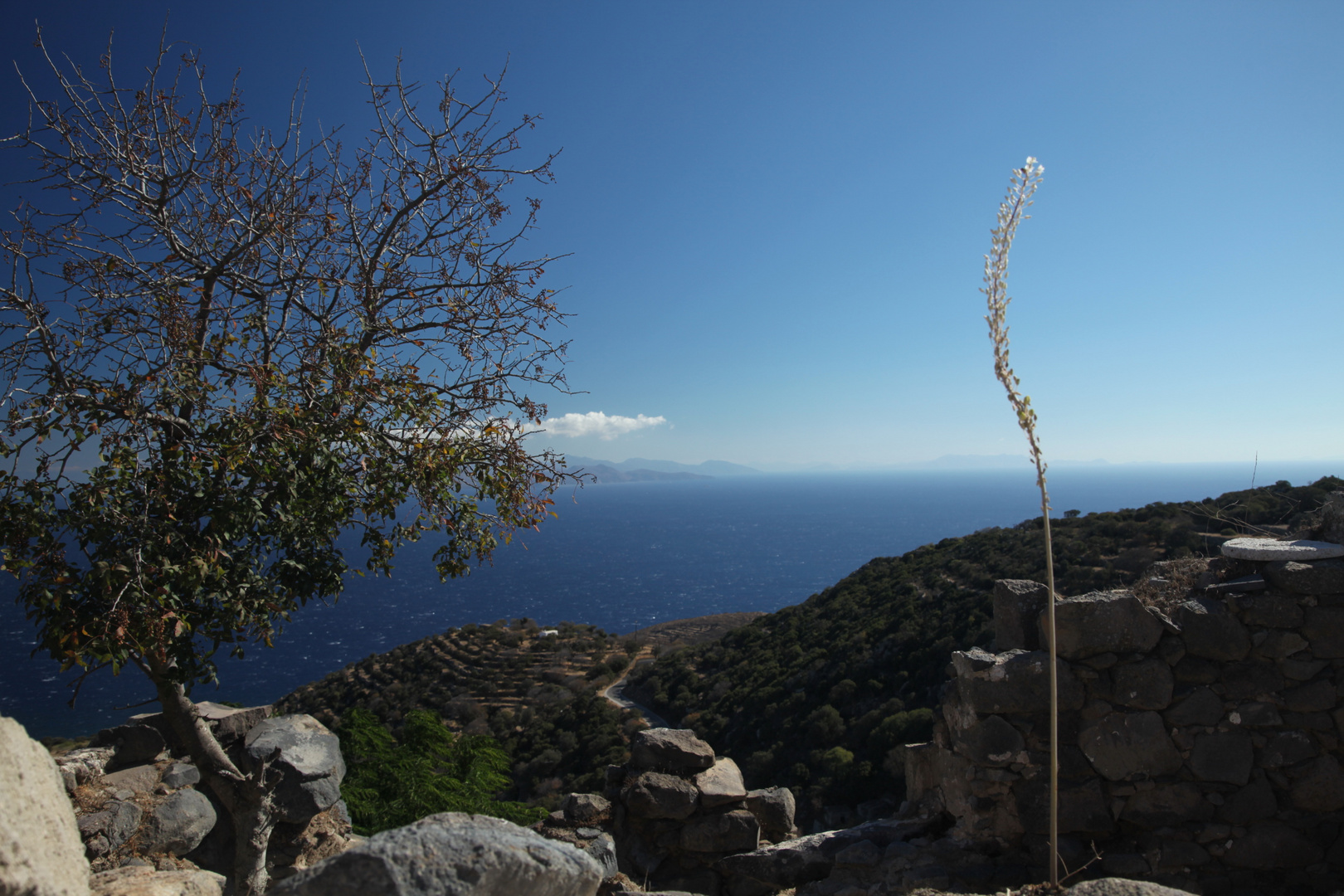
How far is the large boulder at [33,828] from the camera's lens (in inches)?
65.1

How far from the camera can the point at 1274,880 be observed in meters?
4.23

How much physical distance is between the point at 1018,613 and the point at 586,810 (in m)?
4.18

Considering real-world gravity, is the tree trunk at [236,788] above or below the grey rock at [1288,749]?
below

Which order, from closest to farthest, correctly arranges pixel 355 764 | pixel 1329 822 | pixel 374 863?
pixel 374 863
pixel 1329 822
pixel 355 764

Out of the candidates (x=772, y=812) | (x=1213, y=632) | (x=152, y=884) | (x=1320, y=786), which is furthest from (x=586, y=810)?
(x=1320, y=786)

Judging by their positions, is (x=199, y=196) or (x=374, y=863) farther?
(x=199, y=196)

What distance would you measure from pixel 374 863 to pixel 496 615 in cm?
8714

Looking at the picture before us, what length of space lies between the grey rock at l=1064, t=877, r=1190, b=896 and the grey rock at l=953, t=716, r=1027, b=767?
202cm

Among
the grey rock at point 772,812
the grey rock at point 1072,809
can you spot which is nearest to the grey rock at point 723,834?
the grey rock at point 772,812

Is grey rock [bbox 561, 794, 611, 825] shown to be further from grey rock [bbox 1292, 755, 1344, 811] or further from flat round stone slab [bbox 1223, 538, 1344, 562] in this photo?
flat round stone slab [bbox 1223, 538, 1344, 562]

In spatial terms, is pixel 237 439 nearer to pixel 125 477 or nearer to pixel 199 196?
pixel 125 477

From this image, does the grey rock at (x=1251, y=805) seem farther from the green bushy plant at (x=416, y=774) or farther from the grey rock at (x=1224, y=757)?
the green bushy plant at (x=416, y=774)

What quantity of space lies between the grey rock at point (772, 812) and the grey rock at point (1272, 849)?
309cm

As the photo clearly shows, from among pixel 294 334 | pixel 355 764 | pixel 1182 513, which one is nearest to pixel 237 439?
pixel 294 334
